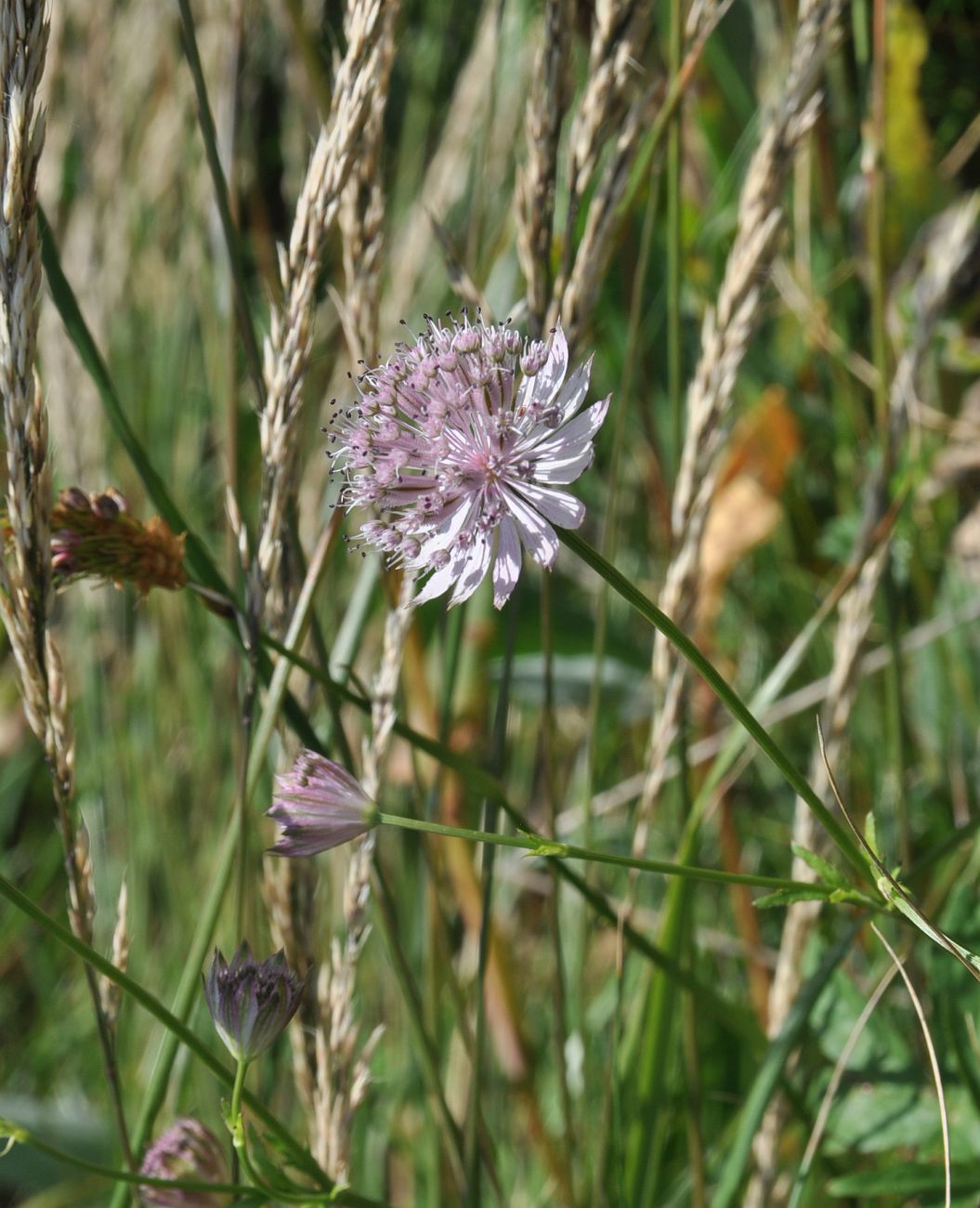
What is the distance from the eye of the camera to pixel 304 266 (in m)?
0.95

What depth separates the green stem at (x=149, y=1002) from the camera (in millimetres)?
770

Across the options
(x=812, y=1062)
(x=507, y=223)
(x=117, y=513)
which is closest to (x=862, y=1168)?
(x=812, y=1062)

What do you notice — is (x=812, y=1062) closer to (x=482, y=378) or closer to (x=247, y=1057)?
(x=247, y=1057)

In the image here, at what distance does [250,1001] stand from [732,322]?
0.74 m

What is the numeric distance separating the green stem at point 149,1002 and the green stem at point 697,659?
0.40 m

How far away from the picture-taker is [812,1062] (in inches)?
50.8

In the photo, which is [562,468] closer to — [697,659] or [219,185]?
[697,659]

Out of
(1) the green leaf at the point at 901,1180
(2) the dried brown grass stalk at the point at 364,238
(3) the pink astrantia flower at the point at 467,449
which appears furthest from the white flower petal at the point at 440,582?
(1) the green leaf at the point at 901,1180

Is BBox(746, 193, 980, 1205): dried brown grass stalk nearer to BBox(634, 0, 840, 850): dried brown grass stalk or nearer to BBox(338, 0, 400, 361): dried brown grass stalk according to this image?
BBox(634, 0, 840, 850): dried brown grass stalk

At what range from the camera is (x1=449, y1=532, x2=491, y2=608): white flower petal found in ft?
2.57

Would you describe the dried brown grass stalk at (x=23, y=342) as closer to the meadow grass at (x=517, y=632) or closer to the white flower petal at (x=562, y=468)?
A: the meadow grass at (x=517, y=632)

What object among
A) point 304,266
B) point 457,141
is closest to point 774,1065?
point 304,266

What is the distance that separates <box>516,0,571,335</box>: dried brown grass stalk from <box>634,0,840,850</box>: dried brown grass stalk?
0.61ft

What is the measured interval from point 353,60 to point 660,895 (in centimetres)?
129
